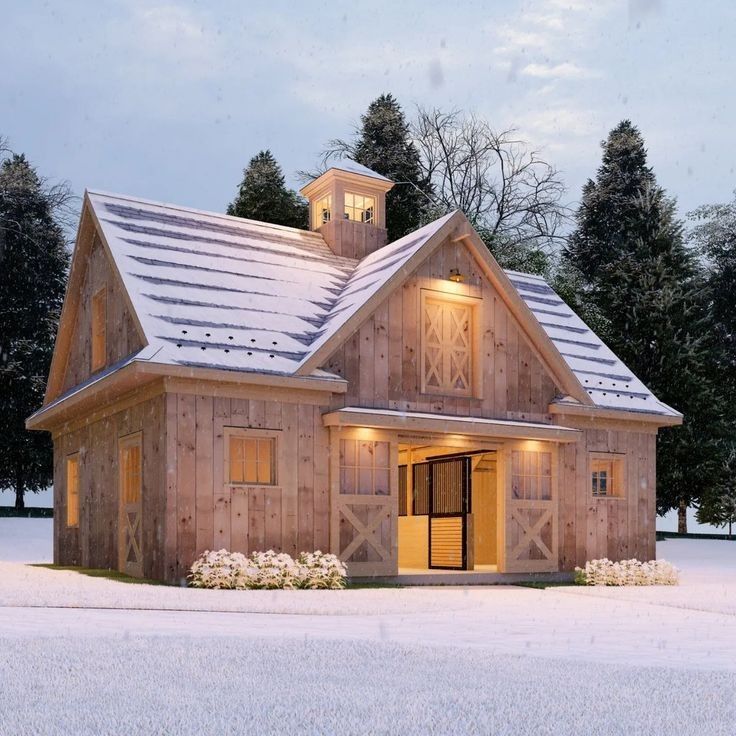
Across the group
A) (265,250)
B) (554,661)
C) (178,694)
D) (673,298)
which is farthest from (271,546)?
(673,298)

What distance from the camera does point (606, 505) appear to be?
19.9m

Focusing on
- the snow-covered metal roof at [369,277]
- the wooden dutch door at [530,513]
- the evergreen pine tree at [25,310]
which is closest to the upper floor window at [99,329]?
the snow-covered metal roof at [369,277]

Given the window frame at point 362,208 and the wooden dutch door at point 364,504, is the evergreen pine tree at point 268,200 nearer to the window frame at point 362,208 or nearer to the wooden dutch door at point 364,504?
the window frame at point 362,208

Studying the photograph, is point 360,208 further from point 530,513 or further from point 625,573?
point 625,573

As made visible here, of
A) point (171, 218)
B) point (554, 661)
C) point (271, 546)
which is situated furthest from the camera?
point (171, 218)

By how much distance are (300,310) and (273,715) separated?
12.9m

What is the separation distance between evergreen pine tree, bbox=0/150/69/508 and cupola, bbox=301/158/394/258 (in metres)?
17.2

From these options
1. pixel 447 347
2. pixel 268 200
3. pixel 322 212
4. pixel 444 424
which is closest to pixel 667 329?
pixel 268 200

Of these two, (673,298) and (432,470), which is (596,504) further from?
(673,298)

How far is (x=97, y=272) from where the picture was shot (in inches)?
775

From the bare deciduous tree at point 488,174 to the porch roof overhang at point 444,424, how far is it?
2389 centimetres

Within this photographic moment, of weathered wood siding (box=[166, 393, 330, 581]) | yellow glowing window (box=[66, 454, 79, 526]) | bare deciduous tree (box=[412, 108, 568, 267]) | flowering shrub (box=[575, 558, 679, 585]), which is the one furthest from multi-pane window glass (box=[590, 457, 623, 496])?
bare deciduous tree (box=[412, 108, 568, 267])

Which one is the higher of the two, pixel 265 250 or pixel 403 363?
pixel 265 250

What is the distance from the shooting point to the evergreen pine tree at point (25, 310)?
36688 mm
